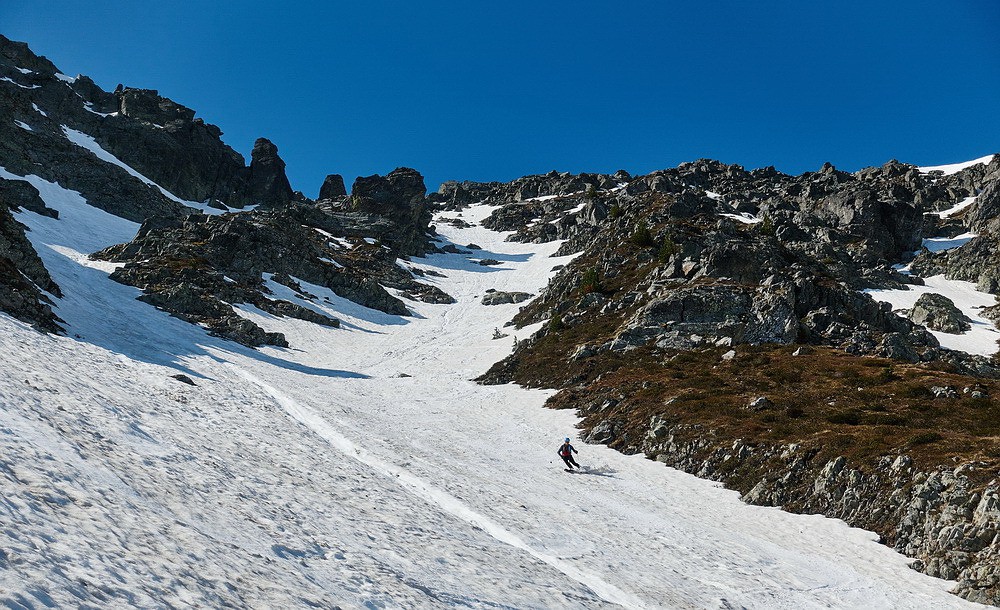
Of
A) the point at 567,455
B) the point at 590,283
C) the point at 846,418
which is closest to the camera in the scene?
the point at 567,455

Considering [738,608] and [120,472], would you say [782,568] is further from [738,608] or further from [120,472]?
[120,472]

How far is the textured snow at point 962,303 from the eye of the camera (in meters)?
73.1

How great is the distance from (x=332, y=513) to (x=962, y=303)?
119764 millimetres

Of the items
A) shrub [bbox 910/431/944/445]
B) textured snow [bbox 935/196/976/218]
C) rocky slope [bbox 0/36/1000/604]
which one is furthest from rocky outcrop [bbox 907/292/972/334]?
textured snow [bbox 935/196/976/218]

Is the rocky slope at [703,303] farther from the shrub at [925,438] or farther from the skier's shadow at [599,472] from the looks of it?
the skier's shadow at [599,472]

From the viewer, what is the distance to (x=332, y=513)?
624 inches

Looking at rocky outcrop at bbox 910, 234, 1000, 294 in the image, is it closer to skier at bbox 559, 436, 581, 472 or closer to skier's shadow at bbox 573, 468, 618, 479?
skier's shadow at bbox 573, 468, 618, 479

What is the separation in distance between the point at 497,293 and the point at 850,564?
325ft

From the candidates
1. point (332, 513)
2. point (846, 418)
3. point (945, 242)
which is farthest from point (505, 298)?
point (945, 242)

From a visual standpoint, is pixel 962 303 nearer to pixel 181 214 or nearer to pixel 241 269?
pixel 241 269

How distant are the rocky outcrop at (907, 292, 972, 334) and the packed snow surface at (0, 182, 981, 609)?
246 ft

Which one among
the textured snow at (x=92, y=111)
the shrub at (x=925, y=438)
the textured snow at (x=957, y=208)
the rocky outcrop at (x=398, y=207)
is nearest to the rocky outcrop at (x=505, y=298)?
the rocky outcrop at (x=398, y=207)

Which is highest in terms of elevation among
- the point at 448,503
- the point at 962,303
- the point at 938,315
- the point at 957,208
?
the point at 957,208

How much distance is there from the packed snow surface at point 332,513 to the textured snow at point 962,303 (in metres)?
69.6
